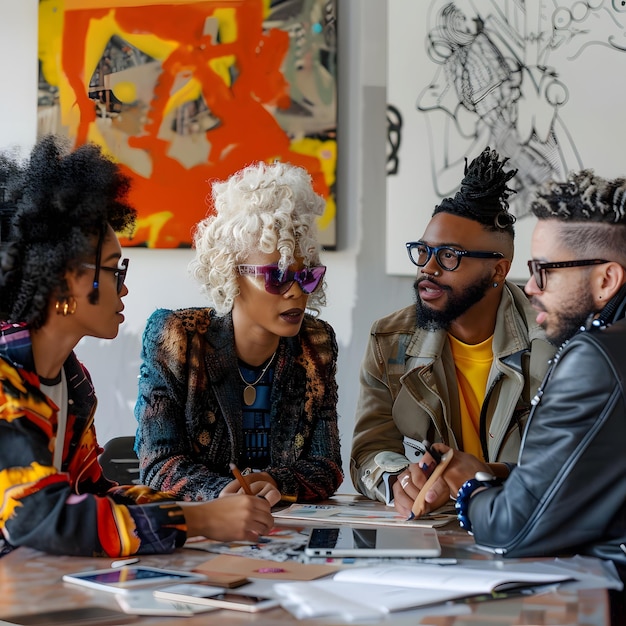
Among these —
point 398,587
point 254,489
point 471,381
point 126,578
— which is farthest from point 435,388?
point 126,578

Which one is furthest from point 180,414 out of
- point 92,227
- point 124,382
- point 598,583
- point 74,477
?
point 124,382

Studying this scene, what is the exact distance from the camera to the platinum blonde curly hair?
2906mm

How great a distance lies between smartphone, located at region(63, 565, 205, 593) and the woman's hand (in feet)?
0.71

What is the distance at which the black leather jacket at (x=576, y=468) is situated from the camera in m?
1.77

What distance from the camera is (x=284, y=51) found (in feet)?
14.1

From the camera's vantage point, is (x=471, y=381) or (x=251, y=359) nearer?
(x=251, y=359)

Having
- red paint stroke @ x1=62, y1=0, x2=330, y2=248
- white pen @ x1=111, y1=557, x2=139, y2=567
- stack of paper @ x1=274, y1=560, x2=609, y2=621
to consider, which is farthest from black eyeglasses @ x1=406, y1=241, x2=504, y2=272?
white pen @ x1=111, y1=557, x2=139, y2=567

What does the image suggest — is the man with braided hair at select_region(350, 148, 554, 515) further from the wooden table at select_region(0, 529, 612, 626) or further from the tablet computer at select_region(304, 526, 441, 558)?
the wooden table at select_region(0, 529, 612, 626)

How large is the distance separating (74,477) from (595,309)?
1.34 metres

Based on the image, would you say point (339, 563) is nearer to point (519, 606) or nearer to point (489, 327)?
point (519, 606)

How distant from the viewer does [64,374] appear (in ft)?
7.41

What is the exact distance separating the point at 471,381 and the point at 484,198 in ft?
2.19

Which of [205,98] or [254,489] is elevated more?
[205,98]

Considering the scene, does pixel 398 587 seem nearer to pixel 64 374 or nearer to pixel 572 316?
pixel 572 316
